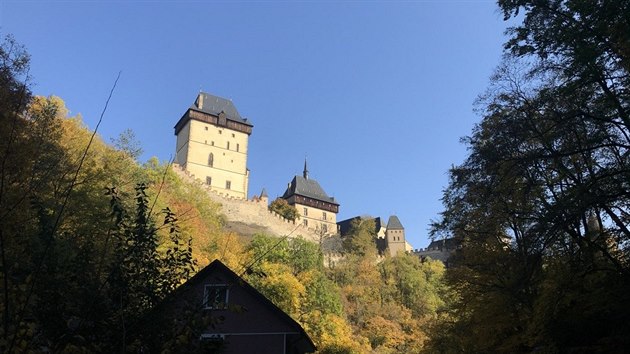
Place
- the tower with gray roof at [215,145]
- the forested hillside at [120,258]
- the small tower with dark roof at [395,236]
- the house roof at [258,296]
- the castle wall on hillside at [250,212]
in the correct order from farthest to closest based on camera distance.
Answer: the small tower with dark roof at [395,236]
the tower with gray roof at [215,145]
the castle wall on hillside at [250,212]
the house roof at [258,296]
the forested hillside at [120,258]

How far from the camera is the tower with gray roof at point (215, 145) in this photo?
272ft

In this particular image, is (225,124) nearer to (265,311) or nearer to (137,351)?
(265,311)

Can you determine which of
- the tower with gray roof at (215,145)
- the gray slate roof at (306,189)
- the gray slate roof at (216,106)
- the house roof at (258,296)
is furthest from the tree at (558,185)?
the gray slate roof at (306,189)

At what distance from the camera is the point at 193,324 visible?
4.45 m

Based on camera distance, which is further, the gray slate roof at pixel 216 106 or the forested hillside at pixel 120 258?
the gray slate roof at pixel 216 106

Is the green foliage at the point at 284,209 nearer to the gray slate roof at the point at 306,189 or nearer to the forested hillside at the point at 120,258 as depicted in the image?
the gray slate roof at the point at 306,189

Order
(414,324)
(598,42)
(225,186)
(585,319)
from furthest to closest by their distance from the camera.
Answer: (225,186), (414,324), (585,319), (598,42)

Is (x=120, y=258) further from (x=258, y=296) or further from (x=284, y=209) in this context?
(x=284, y=209)

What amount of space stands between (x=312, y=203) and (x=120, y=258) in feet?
302

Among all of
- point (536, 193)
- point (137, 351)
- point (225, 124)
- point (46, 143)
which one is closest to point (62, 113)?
point (46, 143)

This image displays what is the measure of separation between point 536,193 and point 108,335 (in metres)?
12.8

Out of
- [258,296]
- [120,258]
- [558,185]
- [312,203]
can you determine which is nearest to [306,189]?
[312,203]

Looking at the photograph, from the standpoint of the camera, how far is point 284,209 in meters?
86.5

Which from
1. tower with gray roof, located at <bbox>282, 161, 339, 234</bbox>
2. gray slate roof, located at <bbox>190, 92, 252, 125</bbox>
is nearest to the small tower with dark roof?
tower with gray roof, located at <bbox>282, 161, 339, 234</bbox>
